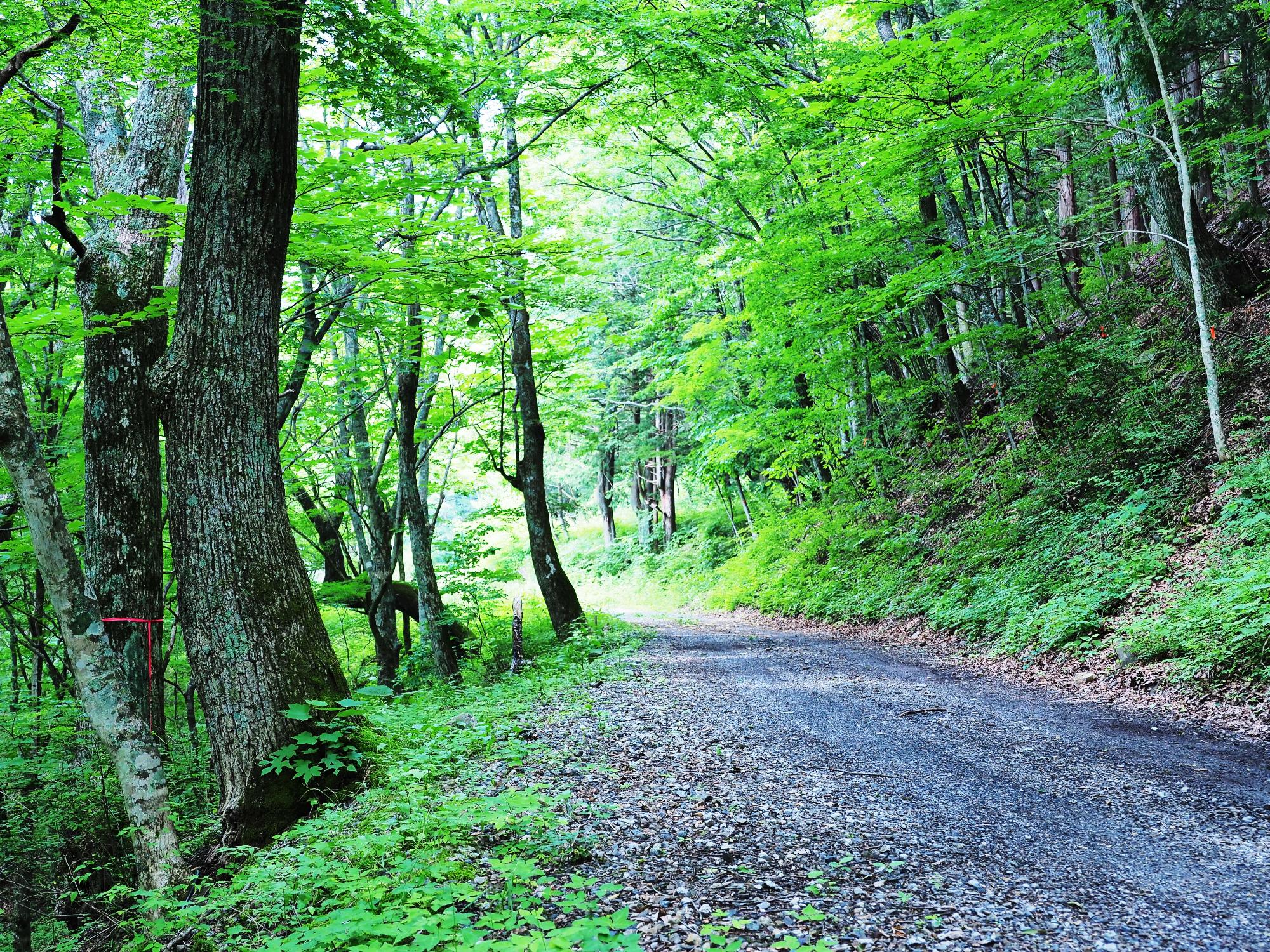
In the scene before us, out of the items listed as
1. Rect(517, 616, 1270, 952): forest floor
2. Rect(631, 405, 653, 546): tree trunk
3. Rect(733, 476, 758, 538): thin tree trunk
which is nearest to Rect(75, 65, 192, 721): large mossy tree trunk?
Rect(517, 616, 1270, 952): forest floor

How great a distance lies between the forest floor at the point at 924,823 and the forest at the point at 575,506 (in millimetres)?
29

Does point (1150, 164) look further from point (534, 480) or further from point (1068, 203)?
point (534, 480)

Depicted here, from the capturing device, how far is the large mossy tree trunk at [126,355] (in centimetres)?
610

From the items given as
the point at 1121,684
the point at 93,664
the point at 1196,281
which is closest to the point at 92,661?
the point at 93,664

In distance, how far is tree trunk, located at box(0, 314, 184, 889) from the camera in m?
3.89

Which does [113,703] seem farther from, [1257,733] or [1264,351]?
[1264,351]

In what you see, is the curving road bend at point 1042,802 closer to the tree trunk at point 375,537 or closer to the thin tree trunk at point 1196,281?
the thin tree trunk at point 1196,281

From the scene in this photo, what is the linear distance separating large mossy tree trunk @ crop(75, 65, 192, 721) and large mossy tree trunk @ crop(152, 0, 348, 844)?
1.63 metres

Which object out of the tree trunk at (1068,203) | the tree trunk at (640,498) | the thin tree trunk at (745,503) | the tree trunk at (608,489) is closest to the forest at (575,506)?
the tree trunk at (1068,203)

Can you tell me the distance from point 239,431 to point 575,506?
12482mm

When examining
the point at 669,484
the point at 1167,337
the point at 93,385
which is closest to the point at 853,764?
the point at 93,385

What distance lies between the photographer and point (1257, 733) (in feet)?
15.6

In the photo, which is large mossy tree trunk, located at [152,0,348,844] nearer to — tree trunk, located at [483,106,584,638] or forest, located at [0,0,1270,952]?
forest, located at [0,0,1270,952]

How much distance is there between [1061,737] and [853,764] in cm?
160
